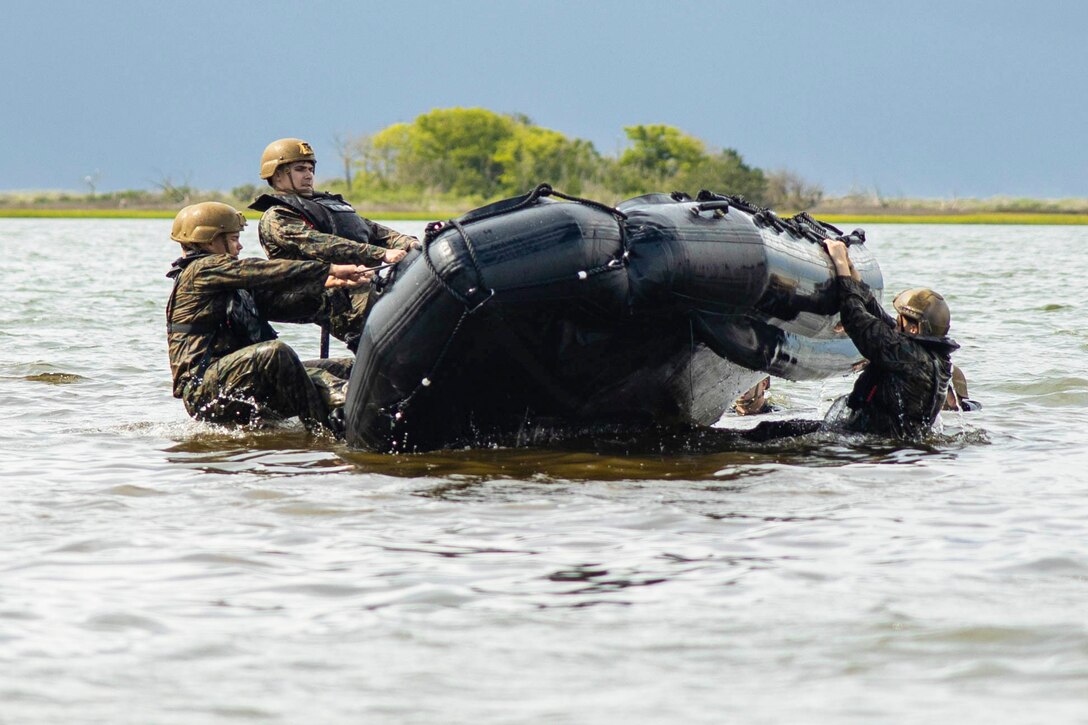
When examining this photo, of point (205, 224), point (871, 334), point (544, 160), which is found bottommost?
point (871, 334)

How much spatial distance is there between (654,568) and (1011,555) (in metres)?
1.28

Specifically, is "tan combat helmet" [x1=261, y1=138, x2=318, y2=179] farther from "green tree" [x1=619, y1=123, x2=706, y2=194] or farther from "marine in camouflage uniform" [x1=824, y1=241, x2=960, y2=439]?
"green tree" [x1=619, y1=123, x2=706, y2=194]

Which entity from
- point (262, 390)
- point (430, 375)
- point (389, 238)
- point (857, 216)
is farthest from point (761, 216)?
point (857, 216)

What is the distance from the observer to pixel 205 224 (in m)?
7.57

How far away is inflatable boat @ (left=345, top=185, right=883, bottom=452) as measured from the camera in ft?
20.6

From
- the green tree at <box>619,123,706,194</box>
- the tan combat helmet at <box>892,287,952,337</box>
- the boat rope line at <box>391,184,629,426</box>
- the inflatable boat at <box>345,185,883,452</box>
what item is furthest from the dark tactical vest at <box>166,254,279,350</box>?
the green tree at <box>619,123,706,194</box>

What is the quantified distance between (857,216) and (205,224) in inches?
2839

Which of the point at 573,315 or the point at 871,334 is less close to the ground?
the point at 573,315

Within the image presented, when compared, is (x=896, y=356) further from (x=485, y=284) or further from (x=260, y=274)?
(x=260, y=274)

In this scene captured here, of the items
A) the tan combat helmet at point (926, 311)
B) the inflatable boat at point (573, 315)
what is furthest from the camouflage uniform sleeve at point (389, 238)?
the tan combat helmet at point (926, 311)

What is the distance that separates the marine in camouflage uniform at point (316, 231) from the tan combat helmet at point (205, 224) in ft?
0.60

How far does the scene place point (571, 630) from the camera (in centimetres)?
417

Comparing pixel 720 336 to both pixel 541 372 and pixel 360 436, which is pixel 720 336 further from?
pixel 360 436

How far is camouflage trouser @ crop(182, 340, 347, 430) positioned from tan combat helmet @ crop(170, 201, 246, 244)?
65 cm
